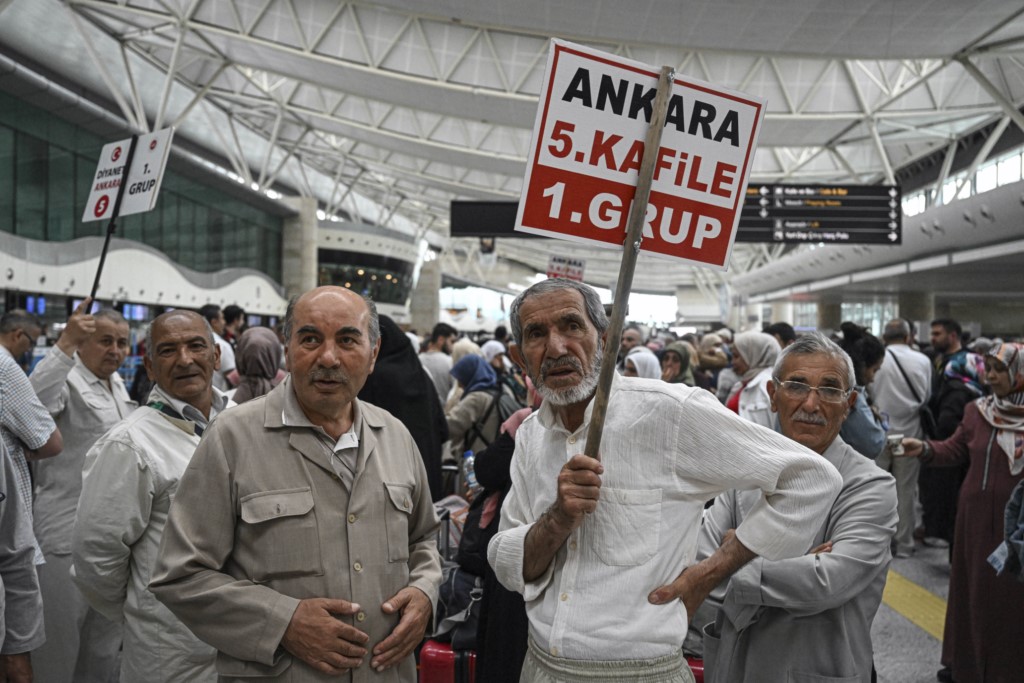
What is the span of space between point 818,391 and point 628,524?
1.18 meters

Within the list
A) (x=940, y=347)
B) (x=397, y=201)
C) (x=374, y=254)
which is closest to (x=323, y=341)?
(x=940, y=347)

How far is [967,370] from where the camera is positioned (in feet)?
23.3

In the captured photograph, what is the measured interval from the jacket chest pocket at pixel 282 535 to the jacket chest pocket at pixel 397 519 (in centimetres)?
22

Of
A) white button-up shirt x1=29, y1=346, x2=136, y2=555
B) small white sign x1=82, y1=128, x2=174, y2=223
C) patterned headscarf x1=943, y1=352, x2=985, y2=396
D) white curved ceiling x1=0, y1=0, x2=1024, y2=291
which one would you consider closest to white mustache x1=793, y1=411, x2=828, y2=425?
white button-up shirt x1=29, y1=346, x2=136, y2=555

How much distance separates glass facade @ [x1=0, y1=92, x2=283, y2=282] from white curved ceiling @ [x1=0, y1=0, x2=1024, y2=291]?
2475 mm

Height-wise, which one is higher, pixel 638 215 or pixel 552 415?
pixel 638 215

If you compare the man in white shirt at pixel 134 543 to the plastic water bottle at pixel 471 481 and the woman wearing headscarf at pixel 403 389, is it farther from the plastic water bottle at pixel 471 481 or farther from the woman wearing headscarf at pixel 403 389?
the woman wearing headscarf at pixel 403 389

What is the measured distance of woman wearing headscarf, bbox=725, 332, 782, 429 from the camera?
5.14 meters

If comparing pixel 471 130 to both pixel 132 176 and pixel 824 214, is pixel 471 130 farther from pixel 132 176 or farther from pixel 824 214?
pixel 132 176

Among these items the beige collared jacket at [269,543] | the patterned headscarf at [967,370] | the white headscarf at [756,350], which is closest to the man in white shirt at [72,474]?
the beige collared jacket at [269,543]

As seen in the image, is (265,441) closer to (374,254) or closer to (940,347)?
(940,347)

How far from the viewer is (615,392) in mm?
2025

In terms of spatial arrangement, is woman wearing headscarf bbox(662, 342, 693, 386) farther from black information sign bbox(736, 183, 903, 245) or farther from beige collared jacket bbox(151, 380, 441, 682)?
black information sign bbox(736, 183, 903, 245)

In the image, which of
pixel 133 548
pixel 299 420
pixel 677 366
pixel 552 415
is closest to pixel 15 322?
pixel 133 548
